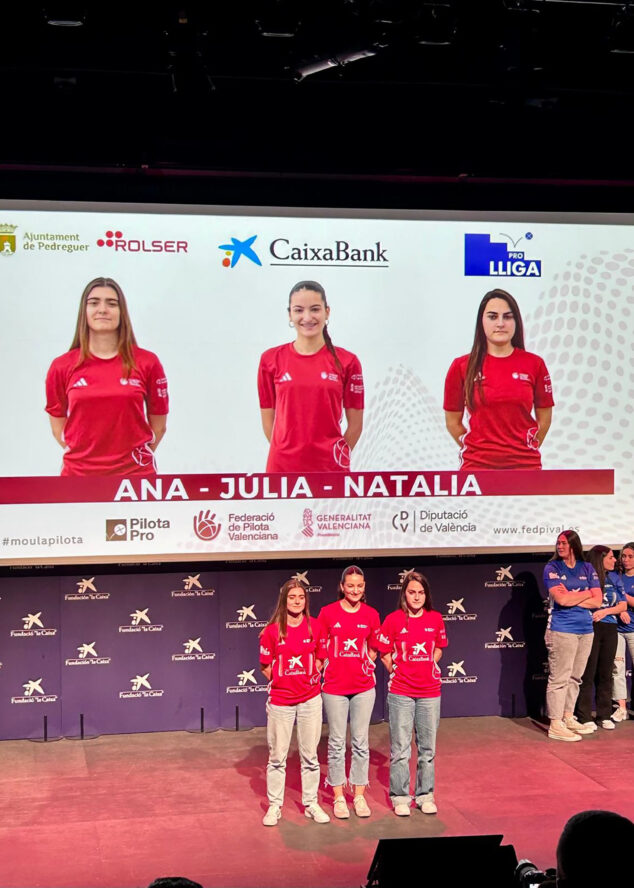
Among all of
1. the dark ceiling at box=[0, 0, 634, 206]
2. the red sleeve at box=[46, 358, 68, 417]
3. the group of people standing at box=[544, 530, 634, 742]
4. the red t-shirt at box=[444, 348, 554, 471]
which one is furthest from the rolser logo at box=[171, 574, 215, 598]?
the dark ceiling at box=[0, 0, 634, 206]

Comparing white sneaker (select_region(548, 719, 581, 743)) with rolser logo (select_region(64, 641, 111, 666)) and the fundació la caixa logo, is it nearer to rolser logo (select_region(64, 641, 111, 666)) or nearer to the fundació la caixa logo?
the fundació la caixa logo

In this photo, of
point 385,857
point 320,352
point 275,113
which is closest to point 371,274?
point 320,352

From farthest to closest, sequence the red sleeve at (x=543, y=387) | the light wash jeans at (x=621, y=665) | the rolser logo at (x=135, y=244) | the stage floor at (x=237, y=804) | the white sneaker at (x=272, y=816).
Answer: the light wash jeans at (x=621, y=665) < the red sleeve at (x=543, y=387) < the rolser logo at (x=135, y=244) < the white sneaker at (x=272, y=816) < the stage floor at (x=237, y=804)

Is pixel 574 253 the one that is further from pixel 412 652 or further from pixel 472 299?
Answer: pixel 412 652

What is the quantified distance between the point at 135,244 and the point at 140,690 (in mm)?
2913

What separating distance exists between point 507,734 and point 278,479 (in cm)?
232

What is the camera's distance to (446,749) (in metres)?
7.44

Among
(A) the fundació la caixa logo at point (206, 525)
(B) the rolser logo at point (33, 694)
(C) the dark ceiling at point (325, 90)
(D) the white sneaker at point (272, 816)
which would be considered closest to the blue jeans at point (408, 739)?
(D) the white sneaker at point (272, 816)

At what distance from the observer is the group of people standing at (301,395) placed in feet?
23.6

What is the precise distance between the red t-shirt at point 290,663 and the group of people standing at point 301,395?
1.47 metres

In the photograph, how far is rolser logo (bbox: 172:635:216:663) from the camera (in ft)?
25.4

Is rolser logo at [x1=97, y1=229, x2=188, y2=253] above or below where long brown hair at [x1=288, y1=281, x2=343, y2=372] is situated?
above

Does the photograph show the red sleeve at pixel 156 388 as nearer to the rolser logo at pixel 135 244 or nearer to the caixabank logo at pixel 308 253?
the rolser logo at pixel 135 244

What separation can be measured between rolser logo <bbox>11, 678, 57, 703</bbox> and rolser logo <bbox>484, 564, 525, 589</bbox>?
10.1ft
